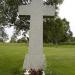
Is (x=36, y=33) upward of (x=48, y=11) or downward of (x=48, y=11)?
downward

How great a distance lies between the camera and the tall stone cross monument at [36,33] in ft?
55.2

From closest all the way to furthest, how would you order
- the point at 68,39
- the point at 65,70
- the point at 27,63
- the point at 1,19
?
the point at 27,63 < the point at 65,70 < the point at 1,19 < the point at 68,39

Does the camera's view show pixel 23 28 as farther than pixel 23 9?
Yes

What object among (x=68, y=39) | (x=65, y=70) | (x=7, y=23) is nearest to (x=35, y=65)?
(x=65, y=70)

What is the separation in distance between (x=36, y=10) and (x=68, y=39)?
73691 mm

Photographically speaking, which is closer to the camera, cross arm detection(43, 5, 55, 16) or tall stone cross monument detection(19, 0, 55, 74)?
tall stone cross monument detection(19, 0, 55, 74)

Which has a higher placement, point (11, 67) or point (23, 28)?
point (23, 28)

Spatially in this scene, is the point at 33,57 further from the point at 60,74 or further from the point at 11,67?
the point at 11,67

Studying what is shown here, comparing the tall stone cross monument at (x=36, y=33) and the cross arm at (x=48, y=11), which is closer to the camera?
the tall stone cross monument at (x=36, y=33)

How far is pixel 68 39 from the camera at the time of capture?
90500mm

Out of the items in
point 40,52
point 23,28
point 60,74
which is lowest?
point 60,74

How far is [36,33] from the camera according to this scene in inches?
667

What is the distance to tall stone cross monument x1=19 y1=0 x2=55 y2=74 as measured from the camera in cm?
1683

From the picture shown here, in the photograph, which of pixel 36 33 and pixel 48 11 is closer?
pixel 36 33
